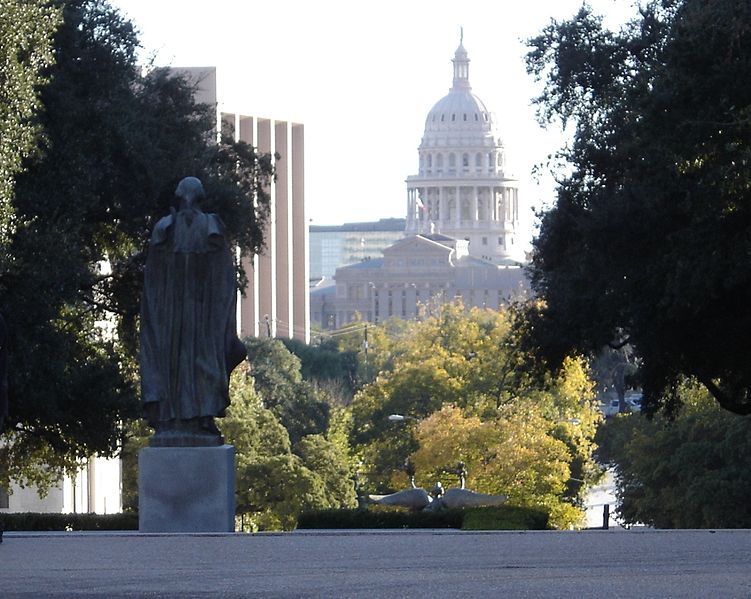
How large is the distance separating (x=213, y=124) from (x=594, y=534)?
20.5 m

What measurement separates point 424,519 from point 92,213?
31.1 ft

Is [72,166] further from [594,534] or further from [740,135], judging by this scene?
[594,534]

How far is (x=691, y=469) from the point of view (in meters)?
50.5

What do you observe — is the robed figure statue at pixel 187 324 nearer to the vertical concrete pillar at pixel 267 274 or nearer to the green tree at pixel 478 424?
the green tree at pixel 478 424

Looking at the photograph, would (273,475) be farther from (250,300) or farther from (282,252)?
(282,252)

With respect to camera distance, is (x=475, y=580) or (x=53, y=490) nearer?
(x=475, y=580)

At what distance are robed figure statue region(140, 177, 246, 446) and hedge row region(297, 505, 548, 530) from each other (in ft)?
23.6

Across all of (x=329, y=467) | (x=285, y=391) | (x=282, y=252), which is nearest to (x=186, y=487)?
(x=329, y=467)

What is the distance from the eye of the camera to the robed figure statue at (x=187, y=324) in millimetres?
18656

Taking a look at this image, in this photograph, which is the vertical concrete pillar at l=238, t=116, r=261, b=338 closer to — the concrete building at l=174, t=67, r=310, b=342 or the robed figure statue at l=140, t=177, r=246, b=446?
the concrete building at l=174, t=67, r=310, b=342

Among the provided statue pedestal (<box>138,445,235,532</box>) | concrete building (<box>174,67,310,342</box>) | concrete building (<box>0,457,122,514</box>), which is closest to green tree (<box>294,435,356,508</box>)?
concrete building (<box>0,457,122,514</box>)

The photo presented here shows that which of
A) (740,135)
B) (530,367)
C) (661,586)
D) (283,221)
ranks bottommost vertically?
(661,586)

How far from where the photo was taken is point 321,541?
1602 cm

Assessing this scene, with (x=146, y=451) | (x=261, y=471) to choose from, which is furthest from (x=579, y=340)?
(x=261, y=471)
